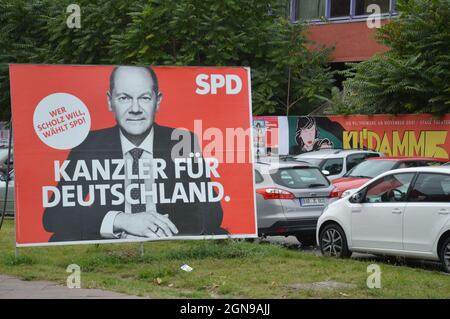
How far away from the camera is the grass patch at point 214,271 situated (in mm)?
9328

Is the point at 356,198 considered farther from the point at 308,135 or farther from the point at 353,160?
the point at 308,135

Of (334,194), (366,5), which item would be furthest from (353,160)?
(366,5)

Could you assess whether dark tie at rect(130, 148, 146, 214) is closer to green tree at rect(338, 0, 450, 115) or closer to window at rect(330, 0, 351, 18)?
green tree at rect(338, 0, 450, 115)

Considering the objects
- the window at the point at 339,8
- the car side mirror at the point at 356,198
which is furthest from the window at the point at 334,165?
the window at the point at 339,8

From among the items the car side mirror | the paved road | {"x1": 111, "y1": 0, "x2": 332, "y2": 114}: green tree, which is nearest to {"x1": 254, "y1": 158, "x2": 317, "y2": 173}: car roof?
the car side mirror

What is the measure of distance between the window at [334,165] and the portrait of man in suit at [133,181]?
8.19 metres

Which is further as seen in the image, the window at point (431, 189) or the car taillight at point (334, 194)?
the car taillight at point (334, 194)

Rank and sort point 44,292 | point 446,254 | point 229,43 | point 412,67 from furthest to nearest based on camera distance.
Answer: point 229,43
point 412,67
point 446,254
point 44,292

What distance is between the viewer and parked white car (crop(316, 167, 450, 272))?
10922 millimetres

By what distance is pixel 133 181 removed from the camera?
12.0 metres

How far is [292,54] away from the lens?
100.0ft

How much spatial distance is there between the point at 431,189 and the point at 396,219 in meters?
0.68

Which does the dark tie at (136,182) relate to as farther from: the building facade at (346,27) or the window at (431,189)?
the building facade at (346,27)
